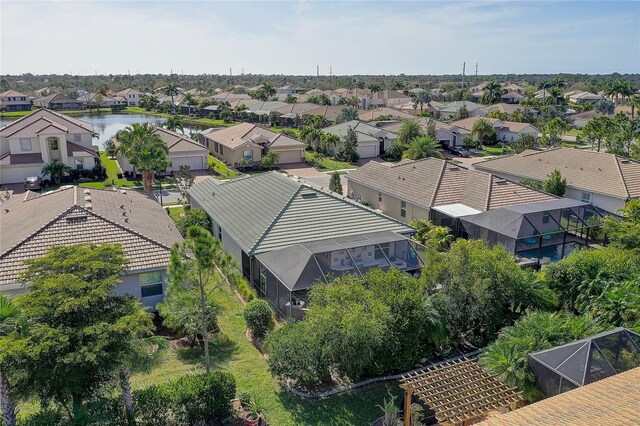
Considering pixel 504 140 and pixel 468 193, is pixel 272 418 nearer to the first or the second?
pixel 468 193

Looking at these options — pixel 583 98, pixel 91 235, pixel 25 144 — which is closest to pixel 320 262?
pixel 91 235

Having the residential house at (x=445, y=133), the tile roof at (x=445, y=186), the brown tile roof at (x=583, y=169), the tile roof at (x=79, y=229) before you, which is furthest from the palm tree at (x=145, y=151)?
the residential house at (x=445, y=133)

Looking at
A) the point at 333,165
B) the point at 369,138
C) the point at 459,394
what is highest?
the point at 369,138

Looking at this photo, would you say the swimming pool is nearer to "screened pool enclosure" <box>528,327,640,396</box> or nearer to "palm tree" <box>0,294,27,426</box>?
"screened pool enclosure" <box>528,327,640,396</box>

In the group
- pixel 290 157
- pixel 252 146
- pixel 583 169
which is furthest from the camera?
pixel 290 157

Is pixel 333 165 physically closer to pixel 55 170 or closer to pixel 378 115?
pixel 55 170

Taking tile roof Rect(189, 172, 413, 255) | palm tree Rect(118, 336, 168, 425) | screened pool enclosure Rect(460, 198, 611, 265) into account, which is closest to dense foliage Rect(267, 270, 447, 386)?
palm tree Rect(118, 336, 168, 425)

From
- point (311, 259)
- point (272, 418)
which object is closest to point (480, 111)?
point (311, 259)
